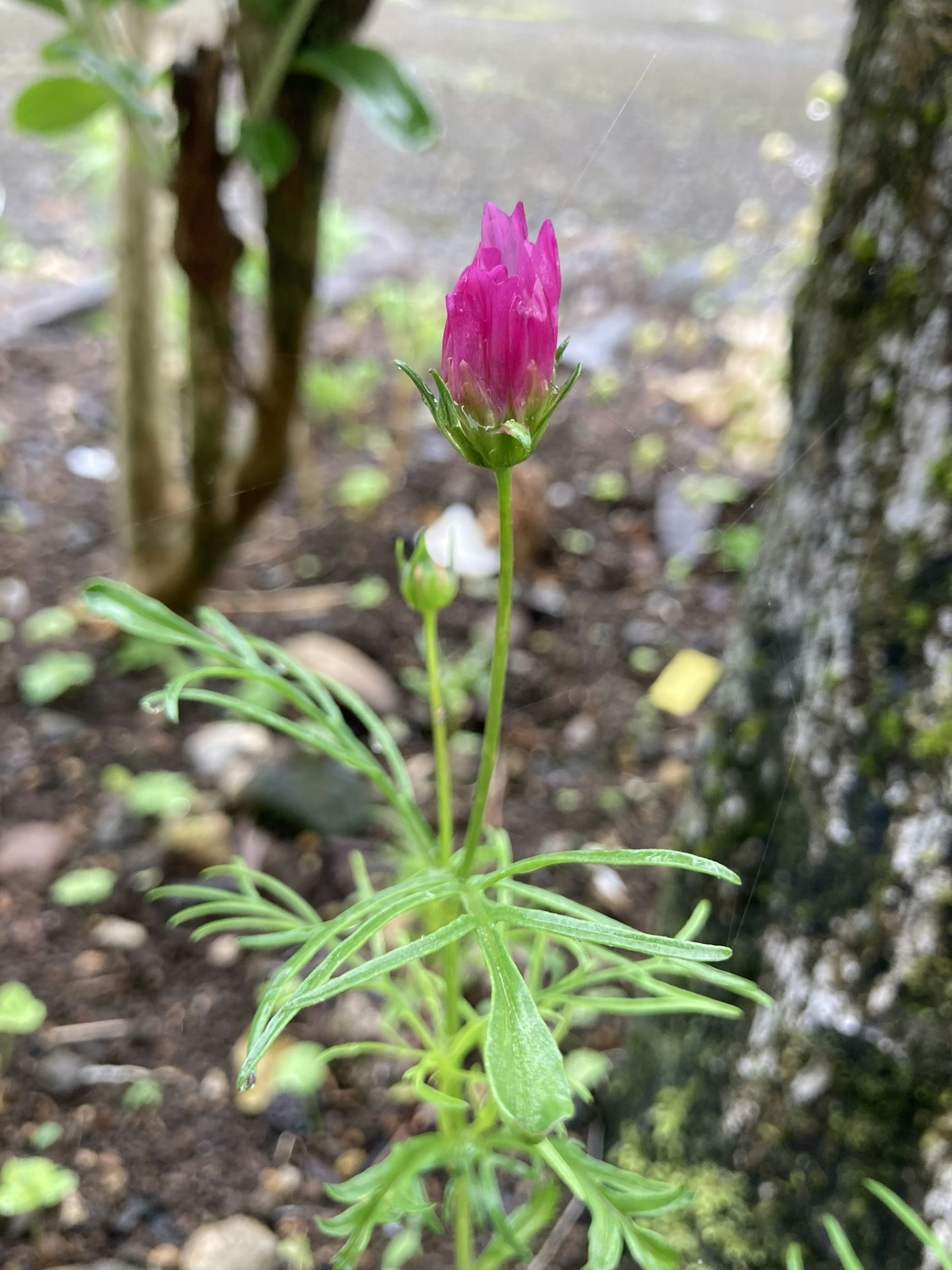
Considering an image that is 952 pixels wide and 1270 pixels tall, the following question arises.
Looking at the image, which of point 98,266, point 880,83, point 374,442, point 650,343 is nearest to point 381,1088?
point 880,83

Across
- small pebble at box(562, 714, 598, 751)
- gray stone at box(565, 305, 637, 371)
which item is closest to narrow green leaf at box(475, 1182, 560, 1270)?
small pebble at box(562, 714, 598, 751)

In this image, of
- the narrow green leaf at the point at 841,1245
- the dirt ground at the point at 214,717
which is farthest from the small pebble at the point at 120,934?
the narrow green leaf at the point at 841,1245

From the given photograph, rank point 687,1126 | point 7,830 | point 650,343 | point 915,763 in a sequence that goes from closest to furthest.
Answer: point 915,763, point 687,1126, point 7,830, point 650,343

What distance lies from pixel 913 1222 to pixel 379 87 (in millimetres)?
898

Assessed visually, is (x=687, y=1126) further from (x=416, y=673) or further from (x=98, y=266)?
(x=98, y=266)

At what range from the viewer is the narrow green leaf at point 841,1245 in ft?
1.59

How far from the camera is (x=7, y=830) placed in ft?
3.46

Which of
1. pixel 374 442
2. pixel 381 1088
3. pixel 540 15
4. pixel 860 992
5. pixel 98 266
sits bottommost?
pixel 381 1088

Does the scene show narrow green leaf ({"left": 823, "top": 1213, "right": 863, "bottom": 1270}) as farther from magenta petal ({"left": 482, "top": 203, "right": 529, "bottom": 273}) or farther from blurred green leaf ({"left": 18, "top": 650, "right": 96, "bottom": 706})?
blurred green leaf ({"left": 18, "top": 650, "right": 96, "bottom": 706})

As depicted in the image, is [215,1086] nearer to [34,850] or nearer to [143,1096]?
[143,1096]

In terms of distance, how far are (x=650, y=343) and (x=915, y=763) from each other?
1.71 m

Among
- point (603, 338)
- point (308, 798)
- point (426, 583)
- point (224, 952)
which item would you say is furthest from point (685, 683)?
point (603, 338)

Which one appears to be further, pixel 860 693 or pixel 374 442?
pixel 374 442

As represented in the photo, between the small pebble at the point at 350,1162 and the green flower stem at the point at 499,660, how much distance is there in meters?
0.51
